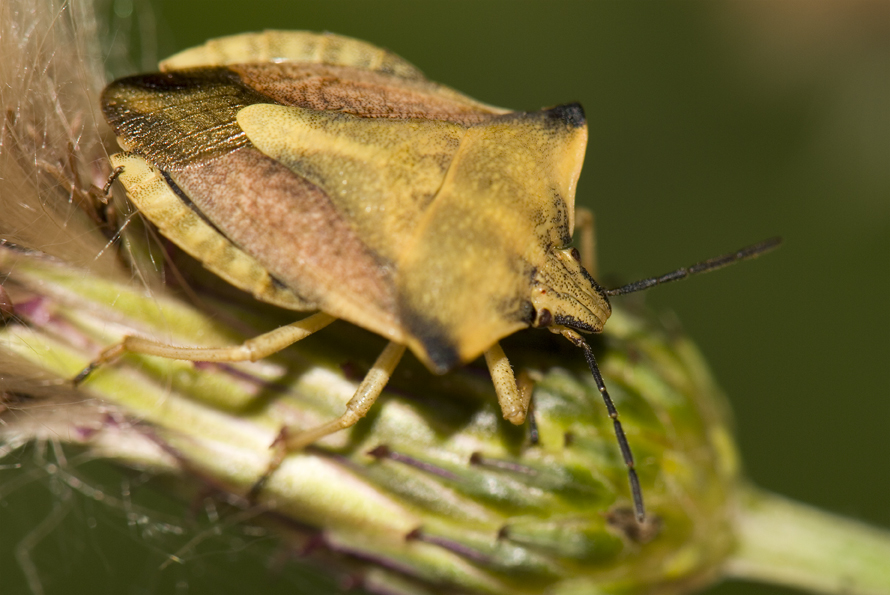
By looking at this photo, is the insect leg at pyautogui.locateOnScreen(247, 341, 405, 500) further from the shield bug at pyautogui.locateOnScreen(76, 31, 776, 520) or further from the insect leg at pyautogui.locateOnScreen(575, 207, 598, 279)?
the insect leg at pyautogui.locateOnScreen(575, 207, 598, 279)

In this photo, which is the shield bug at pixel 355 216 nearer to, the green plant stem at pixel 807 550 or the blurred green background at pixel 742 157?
the green plant stem at pixel 807 550

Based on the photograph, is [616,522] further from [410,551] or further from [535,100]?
[535,100]

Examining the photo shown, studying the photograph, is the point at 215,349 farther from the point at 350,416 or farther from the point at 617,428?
the point at 617,428

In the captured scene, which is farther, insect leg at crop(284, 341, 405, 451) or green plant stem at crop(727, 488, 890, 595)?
green plant stem at crop(727, 488, 890, 595)

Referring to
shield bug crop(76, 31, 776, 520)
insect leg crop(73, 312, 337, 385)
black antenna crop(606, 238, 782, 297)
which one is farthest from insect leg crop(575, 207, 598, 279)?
insect leg crop(73, 312, 337, 385)

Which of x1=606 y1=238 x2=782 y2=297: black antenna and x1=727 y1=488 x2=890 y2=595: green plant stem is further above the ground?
x1=606 y1=238 x2=782 y2=297: black antenna

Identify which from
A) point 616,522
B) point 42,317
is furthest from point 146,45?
point 616,522
